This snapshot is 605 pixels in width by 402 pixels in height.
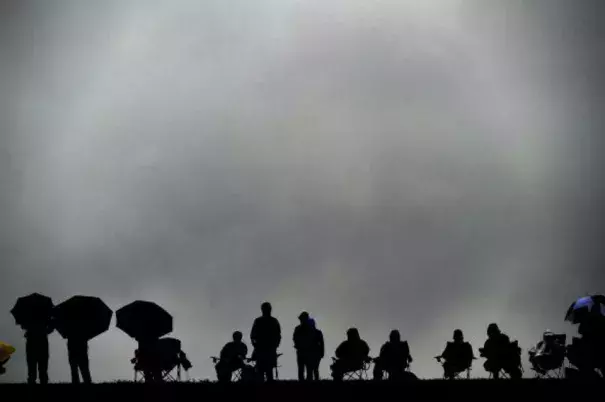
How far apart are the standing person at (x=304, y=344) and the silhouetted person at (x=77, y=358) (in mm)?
5971

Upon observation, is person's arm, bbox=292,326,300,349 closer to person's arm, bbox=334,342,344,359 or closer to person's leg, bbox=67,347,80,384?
person's arm, bbox=334,342,344,359

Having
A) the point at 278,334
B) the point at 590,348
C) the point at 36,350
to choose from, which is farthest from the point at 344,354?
the point at 36,350

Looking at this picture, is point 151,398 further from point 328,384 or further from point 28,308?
point 28,308

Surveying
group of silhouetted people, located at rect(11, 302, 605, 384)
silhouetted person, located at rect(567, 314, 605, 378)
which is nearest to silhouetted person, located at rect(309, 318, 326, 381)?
group of silhouetted people, located at rect(11, 302, 605, 384)

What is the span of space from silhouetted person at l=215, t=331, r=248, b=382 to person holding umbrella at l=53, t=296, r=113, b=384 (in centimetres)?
371

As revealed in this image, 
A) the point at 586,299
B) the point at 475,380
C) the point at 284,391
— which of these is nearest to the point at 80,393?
the point at 284,391

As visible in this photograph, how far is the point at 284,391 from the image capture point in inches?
709

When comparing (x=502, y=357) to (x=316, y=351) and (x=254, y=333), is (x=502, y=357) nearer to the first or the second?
(x=316, y=351)

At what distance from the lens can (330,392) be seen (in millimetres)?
18172

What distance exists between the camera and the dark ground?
17.5 meters

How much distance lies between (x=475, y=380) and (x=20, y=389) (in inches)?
424

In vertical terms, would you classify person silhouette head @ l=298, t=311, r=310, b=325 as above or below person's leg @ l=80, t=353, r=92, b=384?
above

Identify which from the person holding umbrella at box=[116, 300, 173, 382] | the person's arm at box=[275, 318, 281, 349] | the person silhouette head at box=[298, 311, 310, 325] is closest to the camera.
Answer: the person's arm at box=[275, 318, 281, 349]

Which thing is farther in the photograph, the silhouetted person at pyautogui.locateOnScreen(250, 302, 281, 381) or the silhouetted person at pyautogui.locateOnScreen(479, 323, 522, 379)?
the silhouetted person at pyautogui.locateOnScreen(479, 323, 522, 379)
